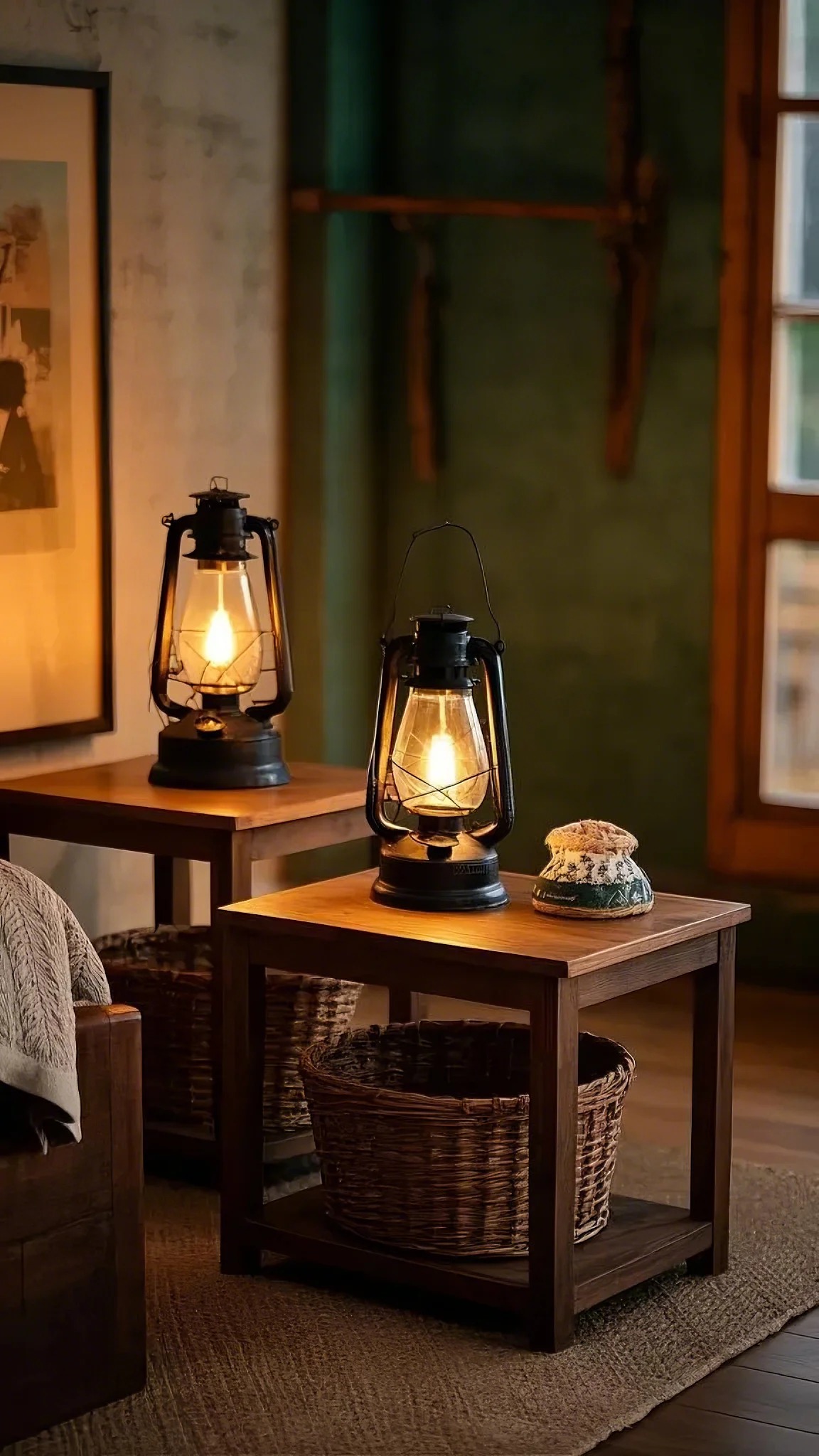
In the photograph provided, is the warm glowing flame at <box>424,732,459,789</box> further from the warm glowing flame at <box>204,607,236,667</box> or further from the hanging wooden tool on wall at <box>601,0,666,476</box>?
the hanging wooden tool on wall at <box>601,0,666,476</box>

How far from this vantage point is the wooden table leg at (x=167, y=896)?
13.1 ft

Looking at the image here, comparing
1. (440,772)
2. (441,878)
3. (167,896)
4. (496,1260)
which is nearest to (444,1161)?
(496,1260)

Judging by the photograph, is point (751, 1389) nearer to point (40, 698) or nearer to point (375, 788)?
point (375, 788)

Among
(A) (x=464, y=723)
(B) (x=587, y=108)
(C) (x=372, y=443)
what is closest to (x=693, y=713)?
(C) (x=372, y=443)

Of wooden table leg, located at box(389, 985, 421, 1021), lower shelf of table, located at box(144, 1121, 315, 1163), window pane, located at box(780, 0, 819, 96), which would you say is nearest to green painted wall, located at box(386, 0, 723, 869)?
window pane, located at box(780, 0, 819, 96)

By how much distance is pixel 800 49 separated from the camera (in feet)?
14.3

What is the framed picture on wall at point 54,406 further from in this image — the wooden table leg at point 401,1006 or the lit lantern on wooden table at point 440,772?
the lit lantern on wooden table at point 440,772

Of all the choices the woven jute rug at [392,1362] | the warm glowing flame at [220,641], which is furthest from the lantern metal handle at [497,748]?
the warm glowing flame at [220,641]

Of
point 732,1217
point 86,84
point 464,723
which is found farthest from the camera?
point 86,84

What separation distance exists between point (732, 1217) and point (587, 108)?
2402mm

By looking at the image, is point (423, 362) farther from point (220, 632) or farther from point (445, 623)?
point (445, 623)

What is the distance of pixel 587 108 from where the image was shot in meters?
4.54

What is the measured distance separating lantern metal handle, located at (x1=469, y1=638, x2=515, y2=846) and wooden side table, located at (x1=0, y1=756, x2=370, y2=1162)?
47cm

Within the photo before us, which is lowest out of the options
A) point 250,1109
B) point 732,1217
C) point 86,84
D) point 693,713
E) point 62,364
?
point 732,1217
